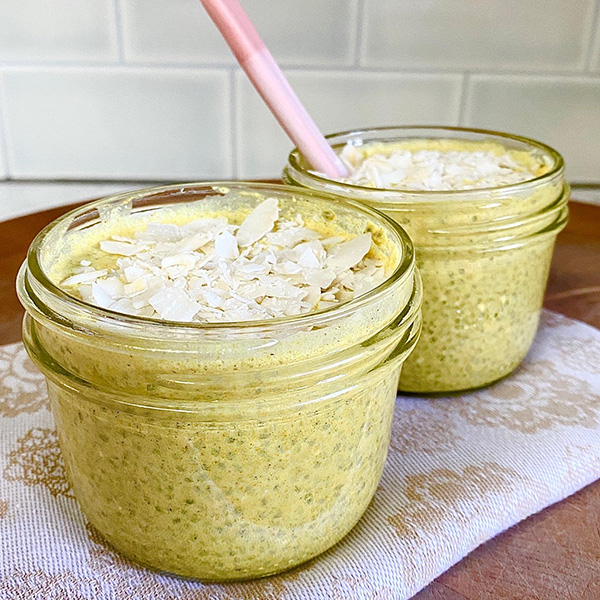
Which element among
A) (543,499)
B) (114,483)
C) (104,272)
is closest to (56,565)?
(114,483)

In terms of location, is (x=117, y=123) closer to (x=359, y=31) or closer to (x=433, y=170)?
(x=359, y=31)

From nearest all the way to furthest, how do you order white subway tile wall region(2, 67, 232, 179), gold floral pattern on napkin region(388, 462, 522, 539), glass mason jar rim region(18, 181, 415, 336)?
glass mason jar rim region(18, 181, 415, 336) < gold floral pattern on napkin region(388, 462, 522, 539) < white subway tile wall region(2, 67, 232, 179)

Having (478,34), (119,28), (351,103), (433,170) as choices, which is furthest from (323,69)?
(433,170)

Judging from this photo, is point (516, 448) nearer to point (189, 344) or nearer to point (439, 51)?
point (189, 344)

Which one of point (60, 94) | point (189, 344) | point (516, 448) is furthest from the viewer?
point (60, 94)

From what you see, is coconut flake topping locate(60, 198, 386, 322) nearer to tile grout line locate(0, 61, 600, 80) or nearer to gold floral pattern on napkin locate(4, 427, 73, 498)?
Answer: gold floral pattern on napkin locate(4, 427, 73, 498)

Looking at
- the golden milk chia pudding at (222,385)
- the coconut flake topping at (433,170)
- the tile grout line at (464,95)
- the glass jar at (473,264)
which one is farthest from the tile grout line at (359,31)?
the golden milk chia pudding at (222,385)

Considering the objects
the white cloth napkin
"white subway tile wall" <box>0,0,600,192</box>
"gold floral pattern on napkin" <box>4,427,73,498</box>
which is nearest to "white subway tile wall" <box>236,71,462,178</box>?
"white subway tile wall" <box>0,0,600,192</box>
